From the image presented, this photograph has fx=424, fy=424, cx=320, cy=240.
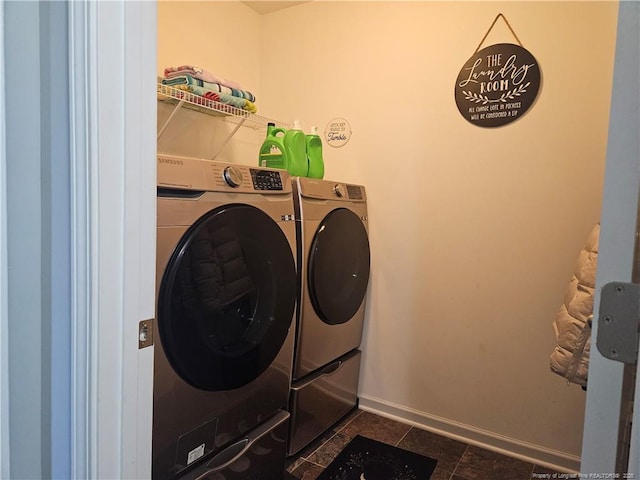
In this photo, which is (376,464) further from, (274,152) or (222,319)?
(274,152)

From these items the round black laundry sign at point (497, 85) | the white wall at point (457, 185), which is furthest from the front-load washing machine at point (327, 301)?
the round black laundry sign at point (497, 85)

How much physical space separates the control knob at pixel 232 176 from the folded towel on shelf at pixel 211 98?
594 millimetres

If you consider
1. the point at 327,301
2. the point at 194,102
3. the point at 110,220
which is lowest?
the point at 327,301

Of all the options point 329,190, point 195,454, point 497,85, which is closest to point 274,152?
point 329,190

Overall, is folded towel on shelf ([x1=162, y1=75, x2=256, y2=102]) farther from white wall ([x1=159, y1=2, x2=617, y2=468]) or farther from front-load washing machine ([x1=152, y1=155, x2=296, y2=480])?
front-load washing machine ([x1=152, y1=155, x2=296, y2=480])

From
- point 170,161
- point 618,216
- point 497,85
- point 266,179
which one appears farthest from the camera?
point 497,85

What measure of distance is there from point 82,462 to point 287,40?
2.42 metres

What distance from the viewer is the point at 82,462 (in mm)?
740

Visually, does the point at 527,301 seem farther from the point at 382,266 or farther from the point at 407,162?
the point at 407,162

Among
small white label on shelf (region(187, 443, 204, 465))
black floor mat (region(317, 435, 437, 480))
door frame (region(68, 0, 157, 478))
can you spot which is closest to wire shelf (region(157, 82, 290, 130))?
door frame (region(68, 0, 157, 478))

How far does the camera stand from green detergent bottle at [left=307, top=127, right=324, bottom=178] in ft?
7.10

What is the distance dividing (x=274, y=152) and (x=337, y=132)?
1.58 feet

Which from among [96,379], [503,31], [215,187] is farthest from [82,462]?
[503,31]

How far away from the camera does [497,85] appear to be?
1.97 m
